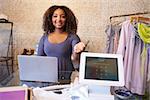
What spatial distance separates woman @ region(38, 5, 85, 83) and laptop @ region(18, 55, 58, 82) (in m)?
0.27

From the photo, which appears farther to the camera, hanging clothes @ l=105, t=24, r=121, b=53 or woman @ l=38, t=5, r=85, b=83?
hanging clothes @ l=105, t=24, r=121, b=53

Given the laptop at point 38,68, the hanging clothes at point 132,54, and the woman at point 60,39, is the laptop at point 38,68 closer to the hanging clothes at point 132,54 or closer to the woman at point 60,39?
the woman at point 60,39

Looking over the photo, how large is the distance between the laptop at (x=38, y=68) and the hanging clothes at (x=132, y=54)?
3.63ft

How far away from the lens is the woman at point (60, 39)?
82.9 inches

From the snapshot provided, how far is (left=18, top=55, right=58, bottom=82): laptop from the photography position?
161 cm

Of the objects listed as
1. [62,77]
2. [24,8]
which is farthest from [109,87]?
[24,8]

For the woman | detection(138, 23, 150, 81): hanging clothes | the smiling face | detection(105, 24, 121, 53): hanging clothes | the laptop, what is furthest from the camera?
detection(105, 24, 121, 53): hanging clothes

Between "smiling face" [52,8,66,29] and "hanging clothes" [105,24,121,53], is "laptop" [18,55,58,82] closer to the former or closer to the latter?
"smiling face" [52,8,66,29]

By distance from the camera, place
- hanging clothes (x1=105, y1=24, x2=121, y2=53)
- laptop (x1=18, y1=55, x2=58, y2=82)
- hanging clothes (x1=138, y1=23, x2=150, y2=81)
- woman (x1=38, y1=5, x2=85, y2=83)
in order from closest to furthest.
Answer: laptop (x1=18, y1=55, x2=58, y2=82) → woman (x1=38, y1=5, x2=85, y2=83) → hanging clothes (x1=138, y1=23, x2=150, y2=81) → hanging clothes (x1=105, y1=24, x2=121, y2=53)

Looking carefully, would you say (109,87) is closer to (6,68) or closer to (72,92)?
(72,92)

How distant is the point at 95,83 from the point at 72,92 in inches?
5.4

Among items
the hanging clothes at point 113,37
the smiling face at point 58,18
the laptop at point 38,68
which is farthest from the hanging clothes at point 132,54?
the laptop at point 38,68

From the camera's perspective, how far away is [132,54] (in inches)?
100.0

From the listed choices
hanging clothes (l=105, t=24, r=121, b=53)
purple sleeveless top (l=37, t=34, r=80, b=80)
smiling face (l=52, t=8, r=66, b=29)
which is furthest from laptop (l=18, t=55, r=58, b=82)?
hanging clothes (l=105, t=24, r=121, b=53)
